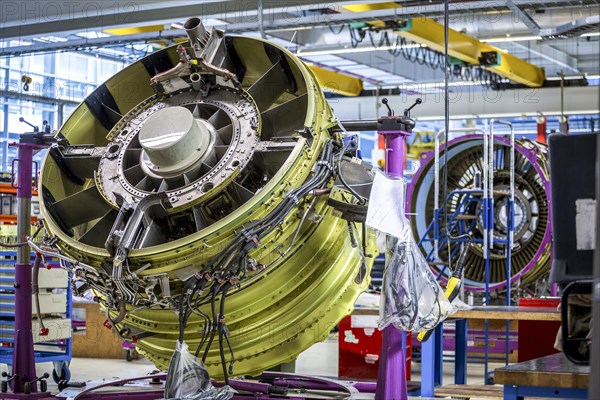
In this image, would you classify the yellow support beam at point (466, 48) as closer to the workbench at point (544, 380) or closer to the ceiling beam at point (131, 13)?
the ceiling beam at point (131, 13)

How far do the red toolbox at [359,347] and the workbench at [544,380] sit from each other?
421 centimetres

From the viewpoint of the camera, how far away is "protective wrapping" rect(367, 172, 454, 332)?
12.4 feet

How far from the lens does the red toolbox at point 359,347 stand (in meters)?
7.04

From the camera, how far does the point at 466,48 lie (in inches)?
428

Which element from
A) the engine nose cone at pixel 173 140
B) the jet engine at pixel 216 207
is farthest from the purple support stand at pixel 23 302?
the engine nose cone at pixel 173 140

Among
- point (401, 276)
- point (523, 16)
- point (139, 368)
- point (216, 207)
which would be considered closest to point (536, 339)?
point (523, 16)

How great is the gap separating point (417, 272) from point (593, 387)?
204 cm

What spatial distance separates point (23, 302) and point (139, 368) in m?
3.22

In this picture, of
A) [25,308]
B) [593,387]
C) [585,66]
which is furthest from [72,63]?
[593,387]

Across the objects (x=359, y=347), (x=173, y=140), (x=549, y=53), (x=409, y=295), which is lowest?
(x=359, y=347)

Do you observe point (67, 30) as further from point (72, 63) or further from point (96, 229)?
point (72, 63)

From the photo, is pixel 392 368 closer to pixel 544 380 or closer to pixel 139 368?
pixel 544 380

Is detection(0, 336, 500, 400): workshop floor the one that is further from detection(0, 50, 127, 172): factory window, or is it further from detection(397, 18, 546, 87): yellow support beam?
detection(0, 50, 127, 172): factory window

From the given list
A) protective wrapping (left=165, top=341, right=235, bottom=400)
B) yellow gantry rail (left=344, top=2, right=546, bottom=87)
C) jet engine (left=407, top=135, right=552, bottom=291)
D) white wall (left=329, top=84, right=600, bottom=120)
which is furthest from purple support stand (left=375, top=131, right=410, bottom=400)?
white wall (left=329, top=84, right=600, bottom=120)
